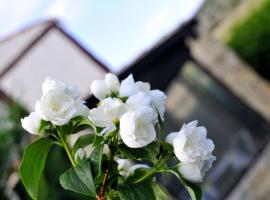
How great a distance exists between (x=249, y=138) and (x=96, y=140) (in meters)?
4.18

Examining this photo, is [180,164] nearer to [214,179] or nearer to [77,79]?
[214,179]

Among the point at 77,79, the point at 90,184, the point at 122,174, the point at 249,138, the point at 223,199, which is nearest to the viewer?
the point at 90,184

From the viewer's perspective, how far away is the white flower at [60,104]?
34.5 inches

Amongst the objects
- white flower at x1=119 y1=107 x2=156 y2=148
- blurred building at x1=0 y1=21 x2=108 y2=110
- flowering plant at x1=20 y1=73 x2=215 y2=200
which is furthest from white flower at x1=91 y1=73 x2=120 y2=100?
blurred building at x1=0 y1=21 x2=108 y2=110

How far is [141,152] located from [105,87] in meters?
0.14

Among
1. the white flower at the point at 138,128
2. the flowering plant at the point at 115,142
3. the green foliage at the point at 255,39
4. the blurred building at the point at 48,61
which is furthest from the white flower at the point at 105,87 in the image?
the green foliage at the point at 255,39

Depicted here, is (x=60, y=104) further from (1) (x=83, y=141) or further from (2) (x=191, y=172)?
(2) (x=191, y=172)

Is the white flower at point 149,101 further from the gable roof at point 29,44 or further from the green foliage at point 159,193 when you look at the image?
the gable roof at point 29,44

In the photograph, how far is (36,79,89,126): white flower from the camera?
0.88 meters

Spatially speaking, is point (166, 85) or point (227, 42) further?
point (227, 42)

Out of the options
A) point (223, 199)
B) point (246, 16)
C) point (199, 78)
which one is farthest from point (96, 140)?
point (246, 16)

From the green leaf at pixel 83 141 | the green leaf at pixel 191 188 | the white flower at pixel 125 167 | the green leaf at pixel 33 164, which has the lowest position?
the green leaf at pixel 191 188

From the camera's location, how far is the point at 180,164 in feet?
2.88

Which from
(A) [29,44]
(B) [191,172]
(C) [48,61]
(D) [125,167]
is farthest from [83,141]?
(A) [29,44]
